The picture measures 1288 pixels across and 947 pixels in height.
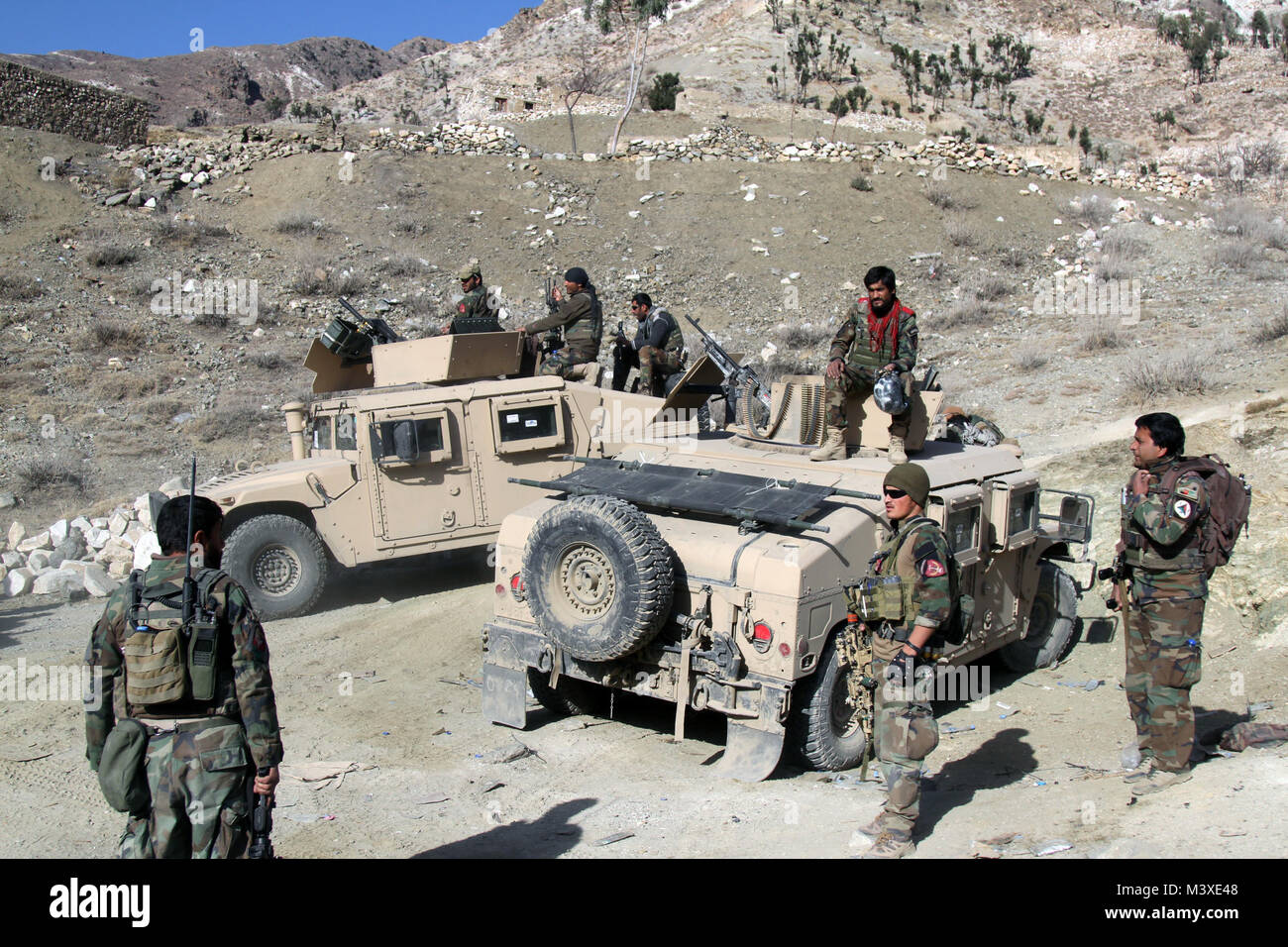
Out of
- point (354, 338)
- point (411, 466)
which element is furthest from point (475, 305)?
point (411, 466)

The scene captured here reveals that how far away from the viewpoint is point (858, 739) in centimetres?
612

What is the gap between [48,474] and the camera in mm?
12750

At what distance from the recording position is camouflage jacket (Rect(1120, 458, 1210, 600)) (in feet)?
16.7

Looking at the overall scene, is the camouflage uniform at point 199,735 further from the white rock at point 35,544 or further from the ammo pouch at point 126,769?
the white rock at point 35,544

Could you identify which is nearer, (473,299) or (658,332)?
(658,332)

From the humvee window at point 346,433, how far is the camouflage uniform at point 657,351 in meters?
2.70

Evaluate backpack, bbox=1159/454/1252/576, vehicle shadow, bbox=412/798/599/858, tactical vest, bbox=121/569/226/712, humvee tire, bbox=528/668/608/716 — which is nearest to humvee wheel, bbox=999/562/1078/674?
backpack, bbox=1159/454/1252/576

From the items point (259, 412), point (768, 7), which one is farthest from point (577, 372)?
point (768, 7)

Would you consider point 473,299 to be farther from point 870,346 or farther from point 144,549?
point 870,346

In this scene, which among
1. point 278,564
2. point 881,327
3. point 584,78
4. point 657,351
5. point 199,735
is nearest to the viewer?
point 199,735

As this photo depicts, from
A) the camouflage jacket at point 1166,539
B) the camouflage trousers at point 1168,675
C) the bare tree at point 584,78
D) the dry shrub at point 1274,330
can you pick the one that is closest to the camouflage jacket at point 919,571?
the camouflage jacket at point 1166,539

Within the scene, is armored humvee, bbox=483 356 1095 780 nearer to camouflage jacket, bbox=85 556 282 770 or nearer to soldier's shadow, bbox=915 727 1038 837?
soldier's shadow, bbox=915 727 1038 837

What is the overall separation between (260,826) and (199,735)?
1.27 feet

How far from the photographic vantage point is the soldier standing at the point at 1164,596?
513 cm
